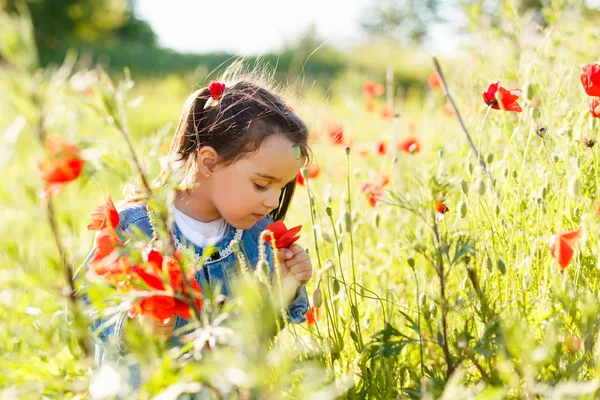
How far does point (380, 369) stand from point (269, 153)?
634mm

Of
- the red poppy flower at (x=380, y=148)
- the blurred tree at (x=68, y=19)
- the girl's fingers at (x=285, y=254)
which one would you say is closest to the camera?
the girl's fingers at (x=285, y=254)

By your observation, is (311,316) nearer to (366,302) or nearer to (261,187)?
(366,302)

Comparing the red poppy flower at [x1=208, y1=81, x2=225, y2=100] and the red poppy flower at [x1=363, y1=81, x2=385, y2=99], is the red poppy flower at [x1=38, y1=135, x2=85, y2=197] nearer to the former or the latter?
the red poppy flower at [x1=208, y1=81, x2=225, y2=100]

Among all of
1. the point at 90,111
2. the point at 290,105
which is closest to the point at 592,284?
the point at 290,105

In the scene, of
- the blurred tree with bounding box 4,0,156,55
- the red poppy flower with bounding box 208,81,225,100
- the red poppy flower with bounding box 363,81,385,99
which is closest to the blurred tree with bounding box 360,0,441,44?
the blurred tree with bounding box 4,0,156,55

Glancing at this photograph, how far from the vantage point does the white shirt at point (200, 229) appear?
1.75 meters

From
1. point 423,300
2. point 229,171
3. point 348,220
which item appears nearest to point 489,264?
point 423,300

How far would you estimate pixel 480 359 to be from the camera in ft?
4.65

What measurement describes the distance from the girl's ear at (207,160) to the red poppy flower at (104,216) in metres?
0.60

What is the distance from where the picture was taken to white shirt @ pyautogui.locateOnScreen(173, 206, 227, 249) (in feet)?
5.75

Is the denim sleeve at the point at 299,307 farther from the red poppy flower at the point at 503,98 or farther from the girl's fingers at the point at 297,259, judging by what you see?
the red poppy flower at the point at 503,98

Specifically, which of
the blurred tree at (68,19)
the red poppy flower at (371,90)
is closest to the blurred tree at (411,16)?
the blurred tree at (68,19)

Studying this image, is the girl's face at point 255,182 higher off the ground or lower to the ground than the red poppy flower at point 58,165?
lower

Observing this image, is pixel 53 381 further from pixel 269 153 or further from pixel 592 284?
pixel 592 284
